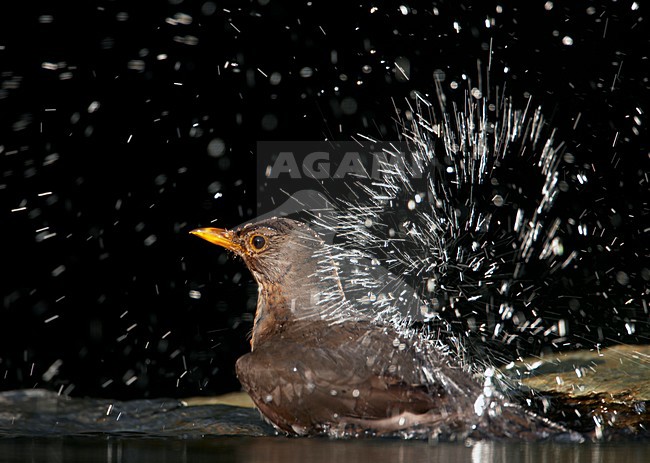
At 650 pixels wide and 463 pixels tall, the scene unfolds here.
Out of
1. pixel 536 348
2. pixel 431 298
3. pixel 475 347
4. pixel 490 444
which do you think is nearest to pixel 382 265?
pixel 431 298

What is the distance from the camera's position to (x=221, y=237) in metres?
5.15

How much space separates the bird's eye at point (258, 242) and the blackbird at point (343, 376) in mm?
211

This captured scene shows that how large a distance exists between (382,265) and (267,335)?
0.87m

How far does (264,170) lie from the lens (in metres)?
5.70

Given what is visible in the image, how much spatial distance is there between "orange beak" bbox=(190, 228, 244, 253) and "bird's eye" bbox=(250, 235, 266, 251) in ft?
0.29

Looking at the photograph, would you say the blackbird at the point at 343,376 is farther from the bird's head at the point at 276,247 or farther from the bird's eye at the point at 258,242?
the bird's eye at the point at 258,242

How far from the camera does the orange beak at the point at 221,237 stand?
5.10 m

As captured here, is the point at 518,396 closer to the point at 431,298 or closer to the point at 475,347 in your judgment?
the point at 475,347

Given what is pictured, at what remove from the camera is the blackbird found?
4.34m

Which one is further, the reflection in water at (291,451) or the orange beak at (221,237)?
the orange beak at (221,237)

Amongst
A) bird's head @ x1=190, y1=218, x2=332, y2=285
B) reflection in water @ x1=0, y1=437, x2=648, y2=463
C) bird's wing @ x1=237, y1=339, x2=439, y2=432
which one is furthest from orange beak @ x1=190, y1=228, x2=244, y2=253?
reflection in water @ x1=0, y1=437, x2=648, y2=463

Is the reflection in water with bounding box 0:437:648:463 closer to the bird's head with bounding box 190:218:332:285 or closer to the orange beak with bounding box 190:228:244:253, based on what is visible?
the bird's head with bounding box 190:218:332:285

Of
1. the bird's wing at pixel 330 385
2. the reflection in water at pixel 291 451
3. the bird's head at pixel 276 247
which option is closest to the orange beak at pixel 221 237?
the bird's head at pixel 276 247

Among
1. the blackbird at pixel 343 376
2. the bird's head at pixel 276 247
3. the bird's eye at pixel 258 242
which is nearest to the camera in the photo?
the blackbird at pixel 343 376
